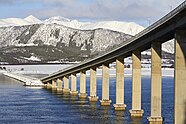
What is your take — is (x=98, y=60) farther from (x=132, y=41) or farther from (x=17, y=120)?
(x=17, y=120)

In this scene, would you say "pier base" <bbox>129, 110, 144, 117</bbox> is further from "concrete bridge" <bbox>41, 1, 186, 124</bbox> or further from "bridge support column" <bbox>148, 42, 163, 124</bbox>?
"bridge support column" <bbox>148, 42, 163, 124</bbox>

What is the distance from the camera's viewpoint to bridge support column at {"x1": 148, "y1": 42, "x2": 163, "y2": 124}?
69000 mm

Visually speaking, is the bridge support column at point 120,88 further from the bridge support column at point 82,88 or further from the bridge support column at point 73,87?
the bridge support column at point 73,87

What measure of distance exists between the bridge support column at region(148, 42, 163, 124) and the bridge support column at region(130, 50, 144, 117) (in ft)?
29.0

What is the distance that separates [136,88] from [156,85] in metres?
11.2

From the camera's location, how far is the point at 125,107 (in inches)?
3504

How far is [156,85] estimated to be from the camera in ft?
231

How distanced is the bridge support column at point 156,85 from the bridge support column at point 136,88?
883 centimetres

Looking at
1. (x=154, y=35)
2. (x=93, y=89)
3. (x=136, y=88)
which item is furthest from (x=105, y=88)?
(x=154, y=35)

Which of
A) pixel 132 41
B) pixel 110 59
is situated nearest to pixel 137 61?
pixel 132 41

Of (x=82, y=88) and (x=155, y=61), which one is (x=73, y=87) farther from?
(x=155, y=61)

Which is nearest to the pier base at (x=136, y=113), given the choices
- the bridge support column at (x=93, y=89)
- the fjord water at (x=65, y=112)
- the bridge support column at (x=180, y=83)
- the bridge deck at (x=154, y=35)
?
the fjord water at (x=65, y=112)

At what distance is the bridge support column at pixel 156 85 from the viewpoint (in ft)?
226

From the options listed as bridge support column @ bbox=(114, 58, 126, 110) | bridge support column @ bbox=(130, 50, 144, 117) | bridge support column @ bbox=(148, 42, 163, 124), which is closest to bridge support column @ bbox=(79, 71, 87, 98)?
bridge support column @ bbox=(114, 58, 126, 110)
